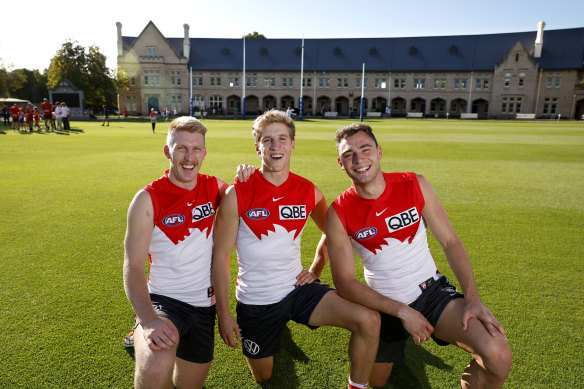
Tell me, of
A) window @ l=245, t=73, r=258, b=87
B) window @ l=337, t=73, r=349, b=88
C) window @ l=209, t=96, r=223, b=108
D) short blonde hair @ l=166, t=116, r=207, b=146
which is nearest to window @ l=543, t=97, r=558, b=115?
window @ l=337, t=73, r=349, b=88

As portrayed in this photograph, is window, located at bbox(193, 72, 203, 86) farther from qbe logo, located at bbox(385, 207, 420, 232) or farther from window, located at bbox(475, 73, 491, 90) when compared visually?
qbe logo, located at bbox(385, 207, 420, 232)

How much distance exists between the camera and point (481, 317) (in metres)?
2.85

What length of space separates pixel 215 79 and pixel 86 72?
21.5 metres

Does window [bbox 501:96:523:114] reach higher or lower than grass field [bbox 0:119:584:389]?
higher

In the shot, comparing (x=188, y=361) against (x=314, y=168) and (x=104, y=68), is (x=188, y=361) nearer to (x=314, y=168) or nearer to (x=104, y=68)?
(x=314, y=168)

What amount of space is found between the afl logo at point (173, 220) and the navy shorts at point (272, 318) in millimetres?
919

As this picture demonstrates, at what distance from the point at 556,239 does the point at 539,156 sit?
1217 cm

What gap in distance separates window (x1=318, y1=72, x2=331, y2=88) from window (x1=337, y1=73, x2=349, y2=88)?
176 centimetres

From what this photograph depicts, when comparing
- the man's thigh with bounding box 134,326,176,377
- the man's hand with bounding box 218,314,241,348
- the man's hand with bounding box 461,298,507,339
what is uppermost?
the man's hand with bounding box 461,298,507,339

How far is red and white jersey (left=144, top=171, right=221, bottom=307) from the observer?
319cm

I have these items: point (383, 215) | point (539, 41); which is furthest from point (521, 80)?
point (383, 215)

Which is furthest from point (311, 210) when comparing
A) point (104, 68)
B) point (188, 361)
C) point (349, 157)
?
point (104, 68)

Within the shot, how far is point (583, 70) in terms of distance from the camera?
6338 centimetres

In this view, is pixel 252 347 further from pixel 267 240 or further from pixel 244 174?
pixel 244 174
